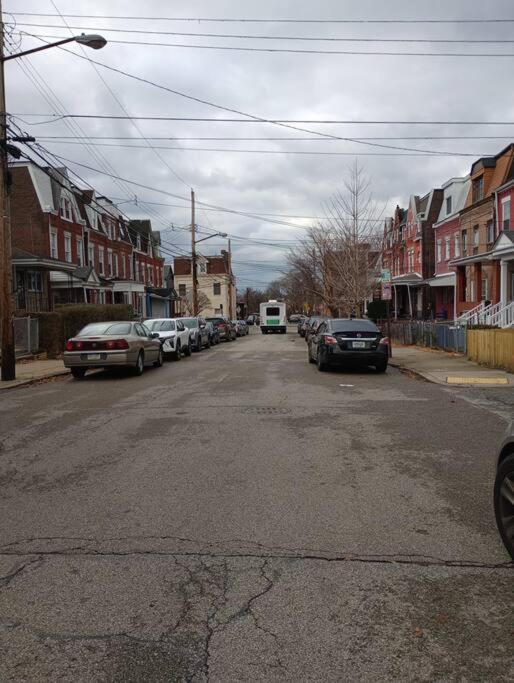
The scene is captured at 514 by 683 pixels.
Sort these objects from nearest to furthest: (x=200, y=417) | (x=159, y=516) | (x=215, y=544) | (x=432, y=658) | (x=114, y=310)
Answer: (x=432, y=658), (x=215, y=544), (x=159, y=516), (x=200, y=417), (x=114, y=310)

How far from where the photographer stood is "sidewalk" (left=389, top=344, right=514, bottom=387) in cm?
1328

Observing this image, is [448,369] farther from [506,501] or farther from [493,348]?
[506,501]

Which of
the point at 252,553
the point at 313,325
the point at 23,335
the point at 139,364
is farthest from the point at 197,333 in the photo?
the point at 252,553

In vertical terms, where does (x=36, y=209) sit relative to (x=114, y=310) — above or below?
above

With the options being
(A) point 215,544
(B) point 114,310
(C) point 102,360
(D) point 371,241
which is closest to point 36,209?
(B) point 114,310

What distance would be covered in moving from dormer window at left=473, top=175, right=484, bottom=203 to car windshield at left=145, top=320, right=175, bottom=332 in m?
17.8

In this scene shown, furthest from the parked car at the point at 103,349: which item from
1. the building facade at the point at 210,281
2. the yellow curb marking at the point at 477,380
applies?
the building facade at the point at 210,281

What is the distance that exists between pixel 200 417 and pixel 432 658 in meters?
6.69

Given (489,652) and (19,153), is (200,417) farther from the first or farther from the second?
(19,153)

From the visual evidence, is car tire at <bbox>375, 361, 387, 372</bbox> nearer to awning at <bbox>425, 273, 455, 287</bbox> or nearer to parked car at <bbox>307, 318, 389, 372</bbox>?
parked car at <bbox>307, 318, 389, 372</bbox>

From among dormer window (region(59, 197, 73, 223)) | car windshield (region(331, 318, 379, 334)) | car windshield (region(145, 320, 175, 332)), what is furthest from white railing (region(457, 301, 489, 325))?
dormer window (region(59, 197, 73, 223))

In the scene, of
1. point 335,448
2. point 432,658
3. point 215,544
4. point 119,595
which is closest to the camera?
point 432,658

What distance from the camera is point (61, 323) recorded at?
875 inches

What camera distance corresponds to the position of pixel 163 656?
2.90 meters
